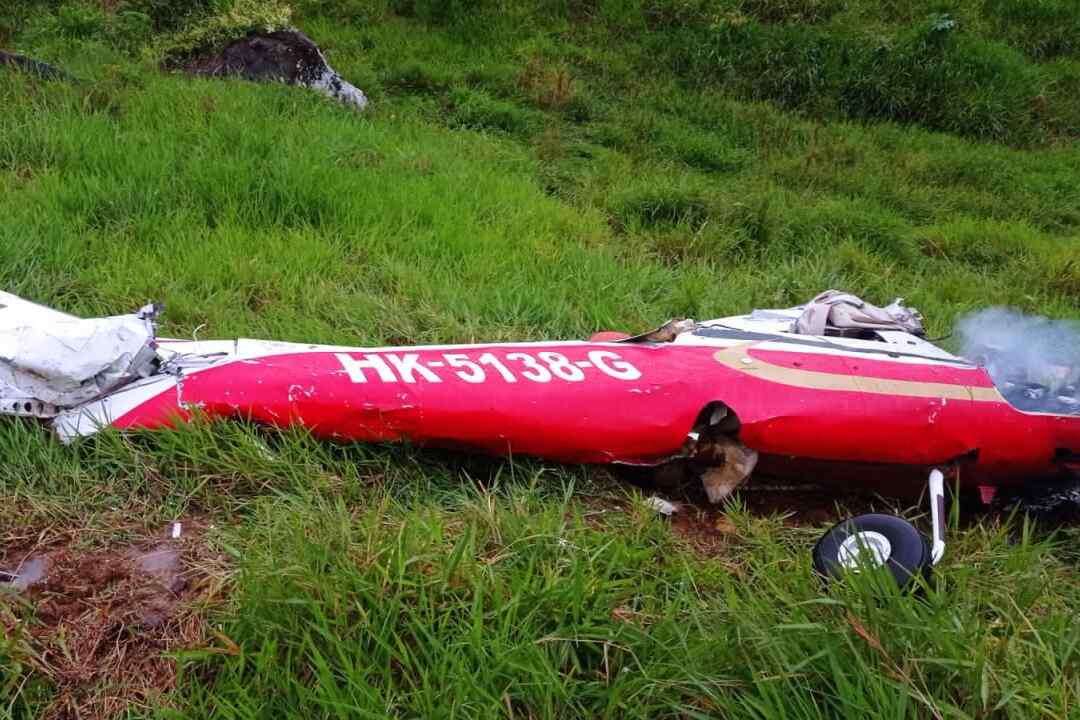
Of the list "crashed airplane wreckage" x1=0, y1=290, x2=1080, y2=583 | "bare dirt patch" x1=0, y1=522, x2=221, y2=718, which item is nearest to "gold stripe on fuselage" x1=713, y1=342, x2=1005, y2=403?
"crashed airplane wreckage" x1=0, y1=290, x2=1080, y2=583

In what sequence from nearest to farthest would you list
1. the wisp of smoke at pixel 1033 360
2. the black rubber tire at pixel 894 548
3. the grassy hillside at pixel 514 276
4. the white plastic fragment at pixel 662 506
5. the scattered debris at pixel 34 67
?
the grassy hillside at pixel 514 276, the black rubber tire at pixel 894 548, the white plastic fragment at pixel 662 506, the wisp of smoke at pixel 1033 360, the scattered debris at pixel 34 67

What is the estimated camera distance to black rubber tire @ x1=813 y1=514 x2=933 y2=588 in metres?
1.80

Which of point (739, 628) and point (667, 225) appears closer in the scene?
point (739, 628)

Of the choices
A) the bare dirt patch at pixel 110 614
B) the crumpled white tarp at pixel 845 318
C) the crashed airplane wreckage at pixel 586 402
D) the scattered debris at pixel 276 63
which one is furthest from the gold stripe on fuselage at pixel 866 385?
the scattered debris at pixel 276 63

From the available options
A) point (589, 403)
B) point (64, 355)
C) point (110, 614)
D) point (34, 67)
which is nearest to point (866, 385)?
point (589, 403)

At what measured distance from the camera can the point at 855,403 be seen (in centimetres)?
229

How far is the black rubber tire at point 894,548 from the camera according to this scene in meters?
1.80

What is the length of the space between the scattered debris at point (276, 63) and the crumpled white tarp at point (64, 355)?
368 centimetres

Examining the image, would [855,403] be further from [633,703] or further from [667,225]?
[667,225]

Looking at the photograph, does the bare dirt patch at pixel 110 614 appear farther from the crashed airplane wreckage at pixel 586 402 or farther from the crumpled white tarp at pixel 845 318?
the crumpled white tarp at pixel 845 318

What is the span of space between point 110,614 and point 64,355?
0.82m

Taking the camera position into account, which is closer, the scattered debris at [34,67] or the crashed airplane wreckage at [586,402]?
the crashed airplane wreckage at [586,402]

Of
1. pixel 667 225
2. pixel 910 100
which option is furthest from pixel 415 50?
pixel 910 100

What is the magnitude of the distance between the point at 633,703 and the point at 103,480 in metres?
1.48
